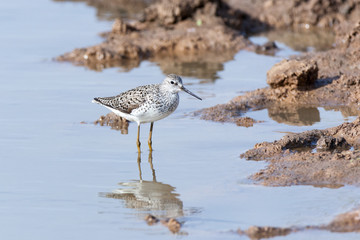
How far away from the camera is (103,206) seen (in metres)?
7.18

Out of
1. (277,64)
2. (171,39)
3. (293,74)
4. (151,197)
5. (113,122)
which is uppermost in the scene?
(171,39)

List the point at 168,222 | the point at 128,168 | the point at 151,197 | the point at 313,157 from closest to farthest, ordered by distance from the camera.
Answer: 1. the point at 168,222
2. the point at 151,197
3. the point at 313,157
4. the point at 128,168

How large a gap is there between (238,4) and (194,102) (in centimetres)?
721

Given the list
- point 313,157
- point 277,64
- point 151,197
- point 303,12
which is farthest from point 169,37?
point 151,197

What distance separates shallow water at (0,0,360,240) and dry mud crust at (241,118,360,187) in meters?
0.20

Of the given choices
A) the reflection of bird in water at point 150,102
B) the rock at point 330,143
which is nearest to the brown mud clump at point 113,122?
the reflection of bird in water at point 150,102

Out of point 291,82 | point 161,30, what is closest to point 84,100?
point 291,82

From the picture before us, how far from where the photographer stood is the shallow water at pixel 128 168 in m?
6.69

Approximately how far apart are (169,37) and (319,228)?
31.5 ft

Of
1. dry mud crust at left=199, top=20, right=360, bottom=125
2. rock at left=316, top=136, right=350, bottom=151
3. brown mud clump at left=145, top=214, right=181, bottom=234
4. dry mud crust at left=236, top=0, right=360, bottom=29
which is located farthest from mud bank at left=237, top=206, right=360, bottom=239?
dry mud crust at left=236, top=0, right=360, bottom=29

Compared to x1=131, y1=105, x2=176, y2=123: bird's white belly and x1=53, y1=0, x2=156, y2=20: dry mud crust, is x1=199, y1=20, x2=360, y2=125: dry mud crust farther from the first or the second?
x1=53, y1=0, x2=156, y2=20: dry mud crust

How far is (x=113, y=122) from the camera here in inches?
412

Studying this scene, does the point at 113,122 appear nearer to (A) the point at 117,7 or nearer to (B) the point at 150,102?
(B) the point at 150,102

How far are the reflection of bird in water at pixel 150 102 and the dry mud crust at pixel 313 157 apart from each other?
4.43 feet
